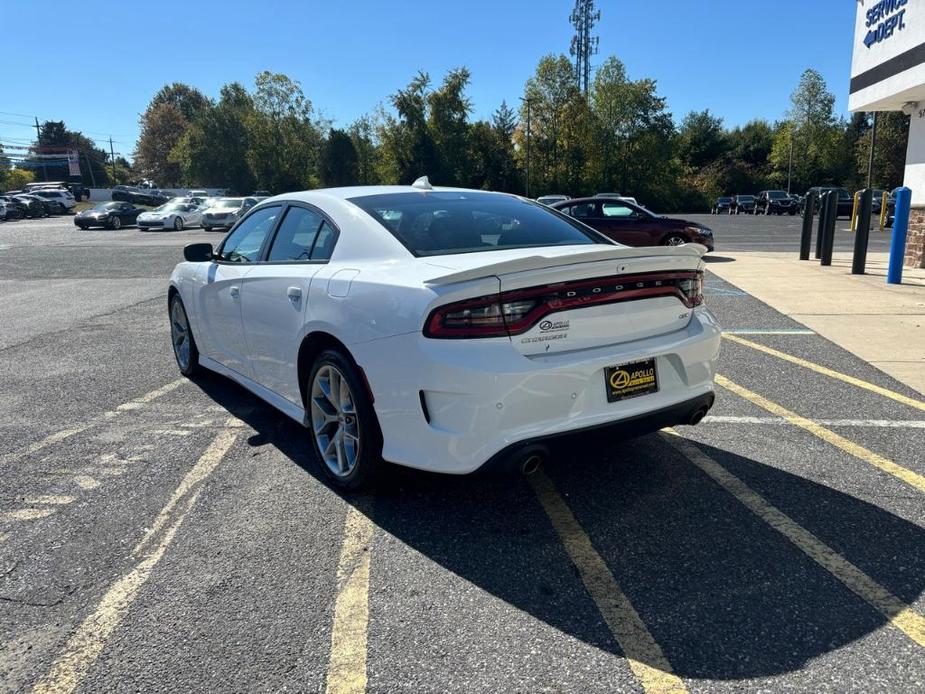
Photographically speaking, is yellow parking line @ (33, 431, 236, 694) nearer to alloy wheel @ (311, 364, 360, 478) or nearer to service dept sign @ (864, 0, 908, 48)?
alloy wheel @ (311, 364, 360, 478)

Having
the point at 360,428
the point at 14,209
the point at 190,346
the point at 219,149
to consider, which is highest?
the point at 219,149

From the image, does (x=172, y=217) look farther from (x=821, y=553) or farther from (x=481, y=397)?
(x=821, y=553)

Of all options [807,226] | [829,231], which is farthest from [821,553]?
[807,226]

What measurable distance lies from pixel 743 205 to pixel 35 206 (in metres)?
48.9

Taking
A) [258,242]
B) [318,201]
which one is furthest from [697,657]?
[258,242]

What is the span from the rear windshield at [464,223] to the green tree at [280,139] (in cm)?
6921

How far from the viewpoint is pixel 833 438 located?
4312 millimetres

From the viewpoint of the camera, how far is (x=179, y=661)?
7.63ft

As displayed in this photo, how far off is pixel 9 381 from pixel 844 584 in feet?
20.9

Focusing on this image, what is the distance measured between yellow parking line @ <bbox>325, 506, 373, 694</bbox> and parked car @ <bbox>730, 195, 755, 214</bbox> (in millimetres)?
52402

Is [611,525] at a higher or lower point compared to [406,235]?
lower

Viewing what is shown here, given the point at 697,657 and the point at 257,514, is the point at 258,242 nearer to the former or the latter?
the point at 257,514

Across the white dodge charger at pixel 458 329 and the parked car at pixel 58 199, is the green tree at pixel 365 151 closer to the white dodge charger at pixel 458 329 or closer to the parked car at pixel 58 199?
the parked car at pixel 58 199

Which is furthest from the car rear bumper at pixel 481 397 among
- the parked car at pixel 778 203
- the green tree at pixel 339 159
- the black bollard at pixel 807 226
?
the green tree at pixel 339 159
